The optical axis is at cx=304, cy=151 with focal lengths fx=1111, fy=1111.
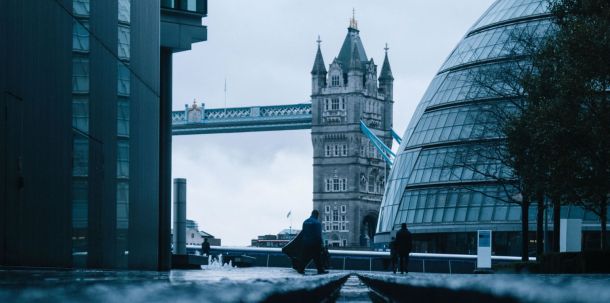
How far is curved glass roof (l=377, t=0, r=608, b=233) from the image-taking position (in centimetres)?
7519

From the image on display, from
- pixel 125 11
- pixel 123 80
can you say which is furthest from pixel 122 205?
pixel 125 11

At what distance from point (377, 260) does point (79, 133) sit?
56817 mm

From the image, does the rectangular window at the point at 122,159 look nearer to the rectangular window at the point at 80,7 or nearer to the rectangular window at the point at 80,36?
the rectangular window at the point at 80,36

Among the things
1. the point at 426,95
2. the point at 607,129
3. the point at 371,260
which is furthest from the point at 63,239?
the point at 426,95

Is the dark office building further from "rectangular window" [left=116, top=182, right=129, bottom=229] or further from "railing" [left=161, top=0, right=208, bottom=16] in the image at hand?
"railing" [left=161, top=0, right=208, bottom=16]

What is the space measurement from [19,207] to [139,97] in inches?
414

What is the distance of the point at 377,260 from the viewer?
7481 cm

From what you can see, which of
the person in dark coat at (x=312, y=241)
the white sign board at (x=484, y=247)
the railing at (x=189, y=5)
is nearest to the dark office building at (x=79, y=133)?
the person in dark coat at (x=312, y=241)

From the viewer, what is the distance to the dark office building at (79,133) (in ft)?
49.3

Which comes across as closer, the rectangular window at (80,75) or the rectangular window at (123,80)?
the rectangular window at (80,75)

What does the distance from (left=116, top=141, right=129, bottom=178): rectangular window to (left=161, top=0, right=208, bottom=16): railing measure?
37.8ft

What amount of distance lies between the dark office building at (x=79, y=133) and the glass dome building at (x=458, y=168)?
48.3 metres

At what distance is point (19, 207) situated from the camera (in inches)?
599

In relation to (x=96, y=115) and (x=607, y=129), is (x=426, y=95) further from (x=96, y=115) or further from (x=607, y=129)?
(x=96, y=115)
